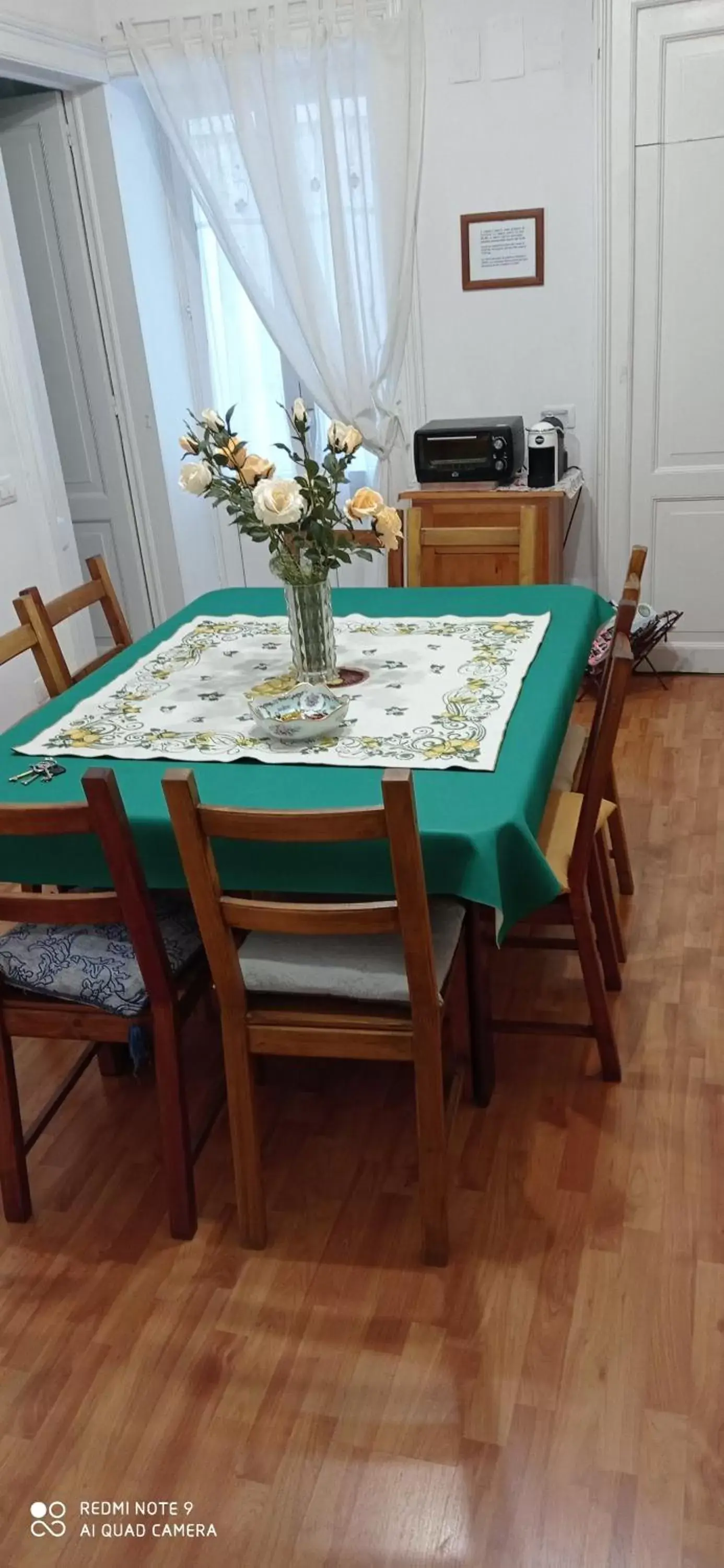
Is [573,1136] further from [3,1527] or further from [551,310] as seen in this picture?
[551,310]

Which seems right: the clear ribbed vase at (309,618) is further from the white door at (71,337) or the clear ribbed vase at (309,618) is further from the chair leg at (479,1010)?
the white door at (71,337)

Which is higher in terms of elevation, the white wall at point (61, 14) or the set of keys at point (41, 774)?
the white wall at point (61, 14)

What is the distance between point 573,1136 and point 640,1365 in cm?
47

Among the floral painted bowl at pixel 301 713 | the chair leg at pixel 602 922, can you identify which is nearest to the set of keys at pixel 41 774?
the floral painted bowl at pixel 301 713

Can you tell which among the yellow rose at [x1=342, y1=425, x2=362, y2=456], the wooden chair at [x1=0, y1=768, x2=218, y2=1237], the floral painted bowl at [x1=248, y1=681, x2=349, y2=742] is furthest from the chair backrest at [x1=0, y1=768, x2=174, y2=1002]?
the yellow rose at [x1=342, y1=425, x2=362, y2=456]

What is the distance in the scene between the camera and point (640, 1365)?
162cm

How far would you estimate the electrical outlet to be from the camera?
4.14 m

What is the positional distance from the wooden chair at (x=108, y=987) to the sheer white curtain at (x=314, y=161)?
2870 millimetres

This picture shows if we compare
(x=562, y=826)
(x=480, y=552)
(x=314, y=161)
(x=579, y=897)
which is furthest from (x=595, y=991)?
(x=314, y=161)

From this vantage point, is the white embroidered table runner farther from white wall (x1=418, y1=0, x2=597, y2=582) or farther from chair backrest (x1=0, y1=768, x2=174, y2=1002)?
white wall (x1=418, y1=0, x2=597, y2=582)

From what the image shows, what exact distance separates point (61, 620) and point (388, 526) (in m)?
0.85

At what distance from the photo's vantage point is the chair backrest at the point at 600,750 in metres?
1.85

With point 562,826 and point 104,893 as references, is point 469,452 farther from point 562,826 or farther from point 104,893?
point 104,893

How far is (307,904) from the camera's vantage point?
160 cm
